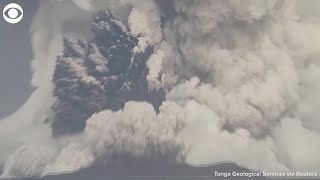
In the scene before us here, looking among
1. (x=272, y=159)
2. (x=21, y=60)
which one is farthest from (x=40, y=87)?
(x=272, y=159)

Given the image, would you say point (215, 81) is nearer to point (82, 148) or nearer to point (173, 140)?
point (173, 140)

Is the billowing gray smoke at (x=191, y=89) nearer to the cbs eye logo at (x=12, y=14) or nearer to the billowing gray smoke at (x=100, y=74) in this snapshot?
the billowing gray smoke at (x=100, y=74)

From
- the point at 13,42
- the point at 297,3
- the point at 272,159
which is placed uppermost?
the point at 297,3

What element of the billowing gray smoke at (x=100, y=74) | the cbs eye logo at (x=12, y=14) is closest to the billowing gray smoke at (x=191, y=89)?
the billowing gray smoke at (x=100, y=74)

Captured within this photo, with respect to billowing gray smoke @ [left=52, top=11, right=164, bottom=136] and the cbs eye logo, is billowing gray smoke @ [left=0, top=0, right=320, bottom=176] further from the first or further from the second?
the cbs eye logo

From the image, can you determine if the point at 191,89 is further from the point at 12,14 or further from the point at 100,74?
the point at 12,14

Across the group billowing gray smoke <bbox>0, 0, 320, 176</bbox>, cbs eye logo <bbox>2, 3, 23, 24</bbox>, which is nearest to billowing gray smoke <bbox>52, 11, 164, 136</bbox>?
billowing gray smoke <bbox>0, 0, 320, 176</bbox>

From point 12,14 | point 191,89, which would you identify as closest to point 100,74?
point 191,89
